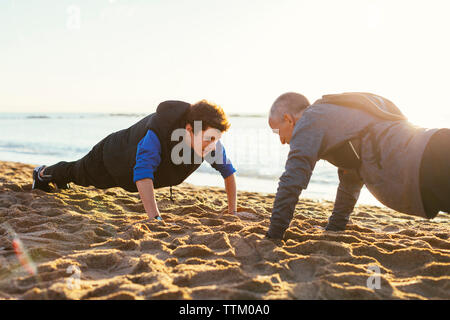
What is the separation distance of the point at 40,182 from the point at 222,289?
3552 millimetres

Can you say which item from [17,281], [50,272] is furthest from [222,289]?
[17,281]

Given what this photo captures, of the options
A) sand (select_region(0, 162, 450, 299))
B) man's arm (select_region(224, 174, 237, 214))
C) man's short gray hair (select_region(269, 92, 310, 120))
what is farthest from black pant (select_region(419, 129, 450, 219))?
man's arm (select_region(224, 174, 237, 214))

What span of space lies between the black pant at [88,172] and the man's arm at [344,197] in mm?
2339

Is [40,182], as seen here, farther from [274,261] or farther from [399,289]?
[399,289]

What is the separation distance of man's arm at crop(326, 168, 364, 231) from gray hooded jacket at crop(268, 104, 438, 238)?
454 mm

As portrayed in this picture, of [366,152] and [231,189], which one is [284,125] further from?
[231,189]

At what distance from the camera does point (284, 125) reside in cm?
269

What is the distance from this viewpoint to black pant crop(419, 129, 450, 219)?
2059 millimetres

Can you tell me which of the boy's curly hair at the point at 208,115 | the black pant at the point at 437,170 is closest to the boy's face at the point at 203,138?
the boy's curly hair at the point at 208,115

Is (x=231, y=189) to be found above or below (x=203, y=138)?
below

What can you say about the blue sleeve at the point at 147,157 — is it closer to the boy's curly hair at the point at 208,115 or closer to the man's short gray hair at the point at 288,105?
the boy's curly hair at the point at 208,115

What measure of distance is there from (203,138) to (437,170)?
5.87ft

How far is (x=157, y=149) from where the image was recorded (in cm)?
324

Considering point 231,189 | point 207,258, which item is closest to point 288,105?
point 207,258
